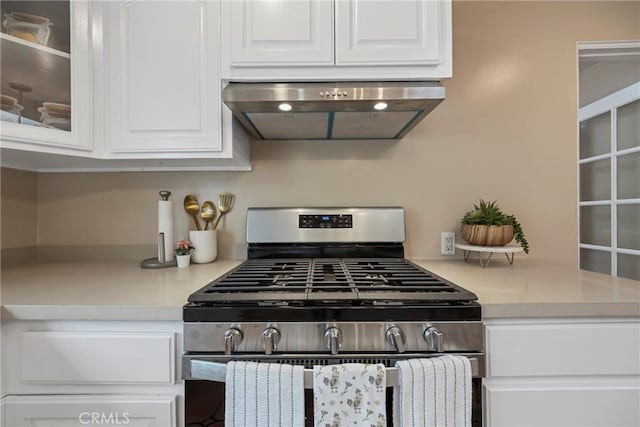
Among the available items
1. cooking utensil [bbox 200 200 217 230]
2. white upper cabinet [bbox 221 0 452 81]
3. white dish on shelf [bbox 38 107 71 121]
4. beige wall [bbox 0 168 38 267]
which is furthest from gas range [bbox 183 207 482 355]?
beige wall [bbox 0 168 38 267]

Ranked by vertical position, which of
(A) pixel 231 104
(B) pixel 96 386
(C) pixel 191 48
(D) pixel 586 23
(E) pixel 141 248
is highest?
(D) pixel 586 23

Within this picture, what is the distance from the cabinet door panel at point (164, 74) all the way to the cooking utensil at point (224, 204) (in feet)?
1.13

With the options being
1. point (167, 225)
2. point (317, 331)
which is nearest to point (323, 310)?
point (317, 331)

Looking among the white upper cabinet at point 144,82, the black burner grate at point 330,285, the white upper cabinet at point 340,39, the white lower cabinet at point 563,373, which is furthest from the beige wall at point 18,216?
the white lower cabinet at point 563,373

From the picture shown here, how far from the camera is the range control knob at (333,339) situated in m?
0.81

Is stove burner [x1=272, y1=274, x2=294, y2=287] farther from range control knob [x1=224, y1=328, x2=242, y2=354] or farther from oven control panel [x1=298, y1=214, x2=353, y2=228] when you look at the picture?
oven control panel [x1=298, y1=214, x2=353, y2=228]

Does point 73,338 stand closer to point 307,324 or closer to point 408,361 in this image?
point 307,324

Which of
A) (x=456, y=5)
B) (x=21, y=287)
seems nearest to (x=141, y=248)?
(x=21, y=287)

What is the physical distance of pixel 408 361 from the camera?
2.56 feet

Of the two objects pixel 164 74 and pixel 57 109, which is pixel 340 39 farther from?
pixel 57 109

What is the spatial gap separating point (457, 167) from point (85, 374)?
5.11ft

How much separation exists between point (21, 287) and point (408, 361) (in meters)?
1.16

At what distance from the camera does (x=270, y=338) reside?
81 cm

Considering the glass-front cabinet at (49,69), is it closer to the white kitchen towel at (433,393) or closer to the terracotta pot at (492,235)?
the white kitchen towel at (433,393)
